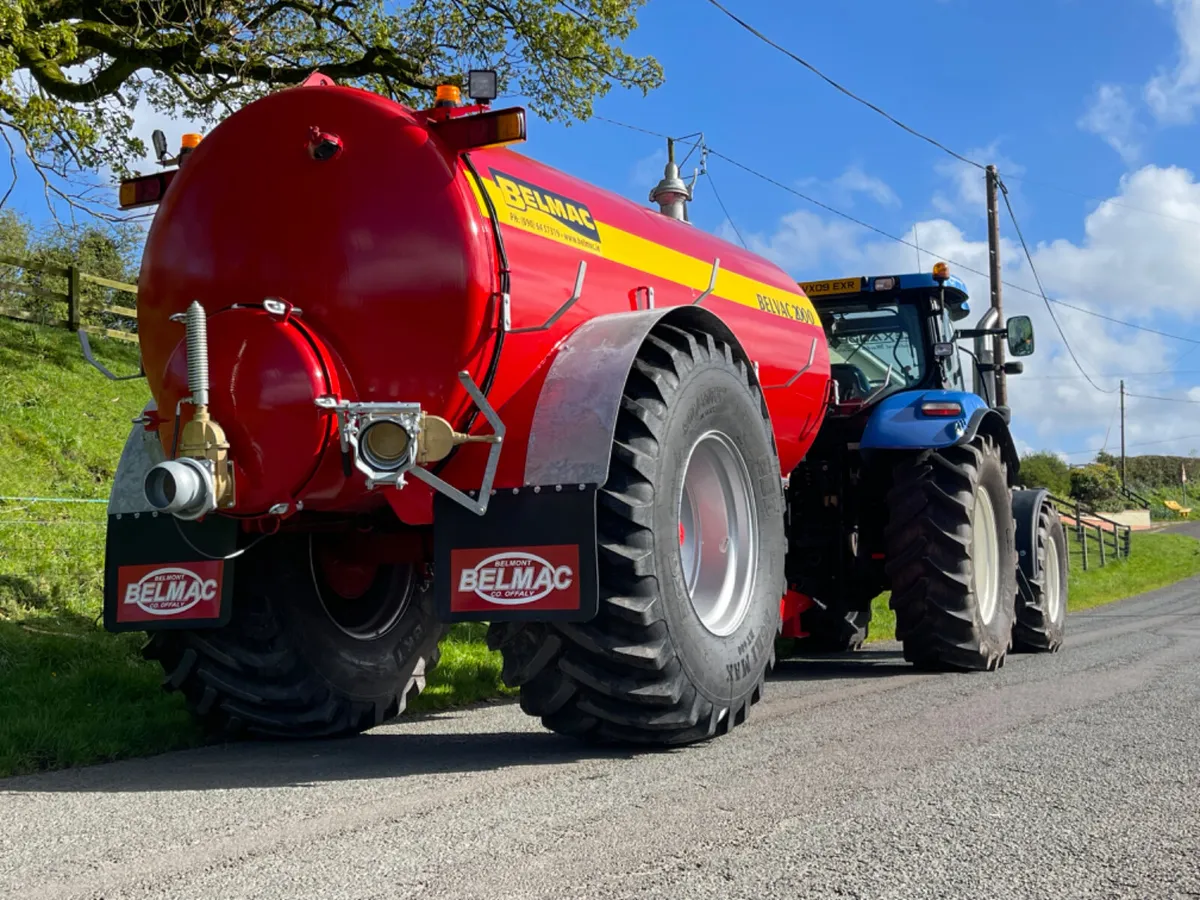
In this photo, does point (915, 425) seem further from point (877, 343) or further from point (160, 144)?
point (160, 144)

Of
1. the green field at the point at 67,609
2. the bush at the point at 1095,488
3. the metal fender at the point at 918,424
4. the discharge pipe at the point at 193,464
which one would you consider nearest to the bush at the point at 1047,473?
the bush at the point at 1095,488

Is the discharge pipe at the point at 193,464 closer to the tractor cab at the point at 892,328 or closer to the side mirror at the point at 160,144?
the side mirror at the point at 160,144

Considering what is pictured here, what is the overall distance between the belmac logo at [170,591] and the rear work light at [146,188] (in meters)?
1.58

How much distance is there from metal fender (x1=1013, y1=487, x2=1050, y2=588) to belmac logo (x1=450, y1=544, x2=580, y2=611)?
5.65 meters

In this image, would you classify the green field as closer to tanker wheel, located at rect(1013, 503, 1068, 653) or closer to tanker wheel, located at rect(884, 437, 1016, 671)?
tanker wheel, located at rect(1013, 503, 1068, 653)

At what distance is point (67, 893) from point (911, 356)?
706 cm

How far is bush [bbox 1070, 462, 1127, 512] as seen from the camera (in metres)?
44.0

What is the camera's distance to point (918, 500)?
6.99 metres

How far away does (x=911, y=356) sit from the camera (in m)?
8.52

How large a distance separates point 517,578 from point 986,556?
4.90m

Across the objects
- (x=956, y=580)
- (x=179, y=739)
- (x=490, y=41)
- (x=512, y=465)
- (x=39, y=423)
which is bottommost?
(x=179, y=739)

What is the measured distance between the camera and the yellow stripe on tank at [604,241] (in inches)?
175

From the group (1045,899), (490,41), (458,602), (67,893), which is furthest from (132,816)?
(490,41)

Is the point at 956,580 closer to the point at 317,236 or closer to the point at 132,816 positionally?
the point at 317,236
